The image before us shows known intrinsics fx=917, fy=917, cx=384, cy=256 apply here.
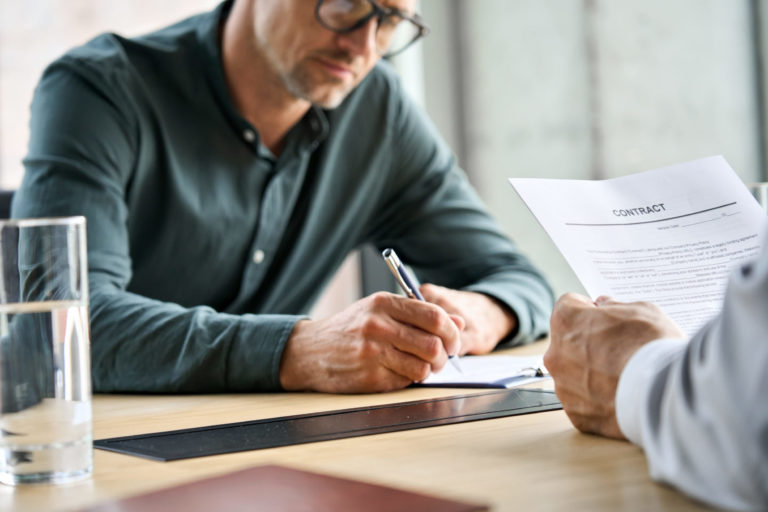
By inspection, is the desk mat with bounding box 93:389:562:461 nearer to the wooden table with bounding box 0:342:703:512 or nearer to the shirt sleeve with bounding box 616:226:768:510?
the wooden table with bounding box 0:342:703:512

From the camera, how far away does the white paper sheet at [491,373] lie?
1148 millimetres

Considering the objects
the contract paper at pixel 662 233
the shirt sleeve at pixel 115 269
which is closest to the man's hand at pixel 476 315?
the shirt sleeve at pixel 115 269

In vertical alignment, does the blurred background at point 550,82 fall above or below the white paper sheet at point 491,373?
above

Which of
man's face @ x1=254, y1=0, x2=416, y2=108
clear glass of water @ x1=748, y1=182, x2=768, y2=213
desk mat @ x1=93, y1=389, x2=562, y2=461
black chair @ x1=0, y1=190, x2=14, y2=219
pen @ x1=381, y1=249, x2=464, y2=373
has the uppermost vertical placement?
man's face @ x1=254, y1=0, x2=416, y2=108

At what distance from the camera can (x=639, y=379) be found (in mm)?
732

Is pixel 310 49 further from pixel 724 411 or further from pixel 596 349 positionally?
pixel 724 411

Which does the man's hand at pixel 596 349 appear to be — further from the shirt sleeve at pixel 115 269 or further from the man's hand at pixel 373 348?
the shirt sleeve at pixel 115 269

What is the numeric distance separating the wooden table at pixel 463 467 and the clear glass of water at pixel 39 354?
0.02m

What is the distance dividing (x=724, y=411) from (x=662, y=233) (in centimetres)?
44

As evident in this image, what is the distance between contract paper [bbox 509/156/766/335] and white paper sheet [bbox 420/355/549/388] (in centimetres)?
21

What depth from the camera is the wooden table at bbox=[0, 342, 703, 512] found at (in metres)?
0.63

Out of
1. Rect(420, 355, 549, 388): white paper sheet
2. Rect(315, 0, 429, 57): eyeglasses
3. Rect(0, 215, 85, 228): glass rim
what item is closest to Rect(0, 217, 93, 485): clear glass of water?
Rect(0, 215, 85, 228): glass rim

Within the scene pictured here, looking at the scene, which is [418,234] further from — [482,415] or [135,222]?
[482,415]

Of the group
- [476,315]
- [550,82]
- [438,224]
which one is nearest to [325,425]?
[476,315]
